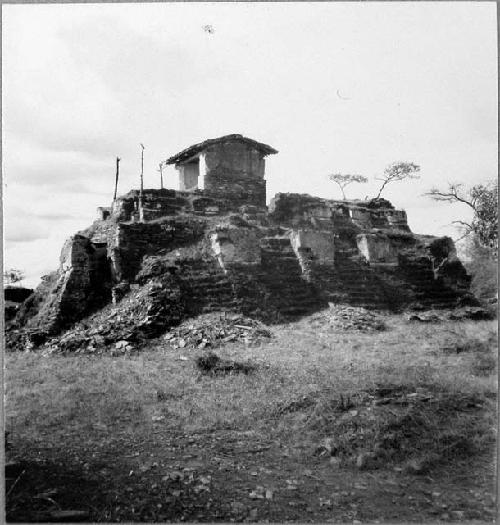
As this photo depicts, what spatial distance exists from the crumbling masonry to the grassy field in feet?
11.1

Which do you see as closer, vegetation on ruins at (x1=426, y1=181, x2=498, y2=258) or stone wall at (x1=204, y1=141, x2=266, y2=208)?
vegetation on ruins at (x1=426, y1=181, x2=498, y2=258)

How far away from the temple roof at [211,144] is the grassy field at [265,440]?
454 inches

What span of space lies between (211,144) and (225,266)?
715 centimetres

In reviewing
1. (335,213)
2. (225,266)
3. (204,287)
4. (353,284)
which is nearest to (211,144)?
(335,213)

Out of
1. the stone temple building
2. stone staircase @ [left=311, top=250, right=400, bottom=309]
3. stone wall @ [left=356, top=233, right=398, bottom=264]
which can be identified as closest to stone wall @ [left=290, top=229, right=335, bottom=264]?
stone staircase @ [left=311, top=250, right=400, bottom=309]

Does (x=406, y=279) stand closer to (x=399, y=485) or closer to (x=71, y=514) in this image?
(x=399, y=485)

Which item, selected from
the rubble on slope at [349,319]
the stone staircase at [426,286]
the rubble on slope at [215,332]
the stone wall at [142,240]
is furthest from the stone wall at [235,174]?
the rubble on slope at [215,332]

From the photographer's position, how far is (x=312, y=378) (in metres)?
6.71

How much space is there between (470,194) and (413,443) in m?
5.57

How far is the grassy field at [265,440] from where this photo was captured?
3877mm

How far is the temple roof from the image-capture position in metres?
17.4

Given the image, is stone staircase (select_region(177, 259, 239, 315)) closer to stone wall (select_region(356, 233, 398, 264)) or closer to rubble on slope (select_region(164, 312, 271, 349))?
rubble on slope (select_region(164, 312, 271, 349))

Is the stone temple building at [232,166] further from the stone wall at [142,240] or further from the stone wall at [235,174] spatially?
the stone wall at [142,240]

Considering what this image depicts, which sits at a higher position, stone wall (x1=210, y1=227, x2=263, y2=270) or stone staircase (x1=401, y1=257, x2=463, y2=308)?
stone wall (x1=210, y1=227, x2=263, y2=270)
